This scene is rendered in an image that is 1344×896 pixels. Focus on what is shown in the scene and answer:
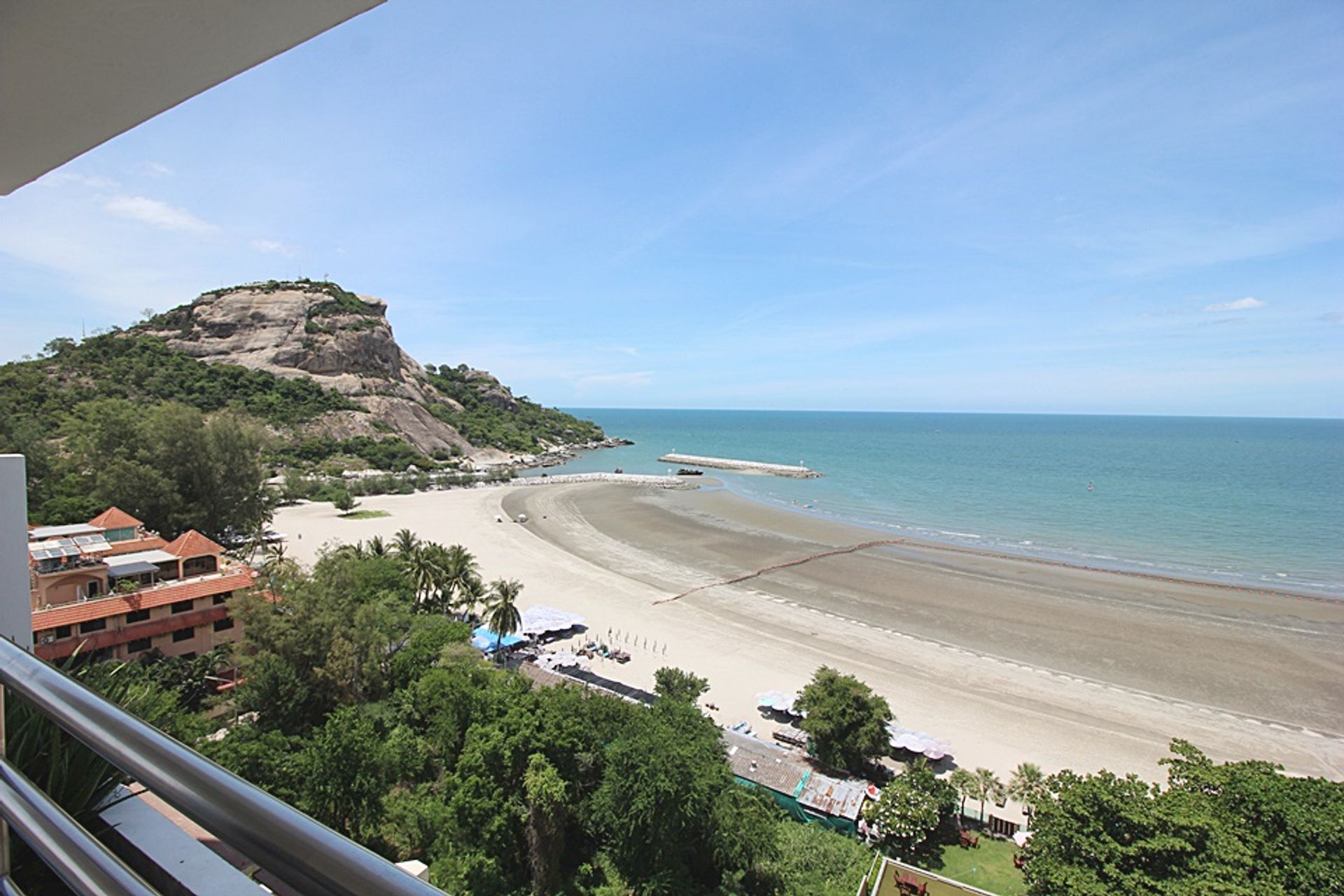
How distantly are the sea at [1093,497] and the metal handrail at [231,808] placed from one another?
36667 mm

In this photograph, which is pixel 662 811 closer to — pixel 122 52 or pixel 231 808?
pixel 231 808

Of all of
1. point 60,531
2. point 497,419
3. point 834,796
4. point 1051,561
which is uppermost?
point 497,419

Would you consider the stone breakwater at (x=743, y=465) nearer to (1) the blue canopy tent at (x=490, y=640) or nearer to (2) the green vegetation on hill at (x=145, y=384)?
(2) the green vegetation on hill at (x=145, y=384)

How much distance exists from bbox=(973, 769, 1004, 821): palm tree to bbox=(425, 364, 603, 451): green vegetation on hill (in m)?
71.0

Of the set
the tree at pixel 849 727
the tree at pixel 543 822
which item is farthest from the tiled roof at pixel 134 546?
the tree at pixel 849 727

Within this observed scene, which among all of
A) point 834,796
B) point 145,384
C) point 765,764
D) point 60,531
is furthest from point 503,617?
point 145,384

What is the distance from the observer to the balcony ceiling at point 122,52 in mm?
1455

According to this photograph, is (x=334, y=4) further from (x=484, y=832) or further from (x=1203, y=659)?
(x=1203, y=659)

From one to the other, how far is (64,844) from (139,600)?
1644 centimetres

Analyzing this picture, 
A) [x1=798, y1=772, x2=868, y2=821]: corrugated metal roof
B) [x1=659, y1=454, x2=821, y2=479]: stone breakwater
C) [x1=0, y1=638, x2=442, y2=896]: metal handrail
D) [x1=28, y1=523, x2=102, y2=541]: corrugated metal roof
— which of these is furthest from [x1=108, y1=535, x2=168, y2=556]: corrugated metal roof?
[x1=659, y1=454, x2=821, y2=479]: stone breakwater

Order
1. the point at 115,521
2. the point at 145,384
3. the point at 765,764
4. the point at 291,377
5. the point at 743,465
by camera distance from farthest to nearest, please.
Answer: the point at 743,465 → the point at 291,377 → the point at 145,384 → the point at 115,521 → the point at 765,764

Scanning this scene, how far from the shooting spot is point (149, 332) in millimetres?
66000

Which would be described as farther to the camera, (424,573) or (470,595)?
(470,595)

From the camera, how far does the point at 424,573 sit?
21.0 meters
